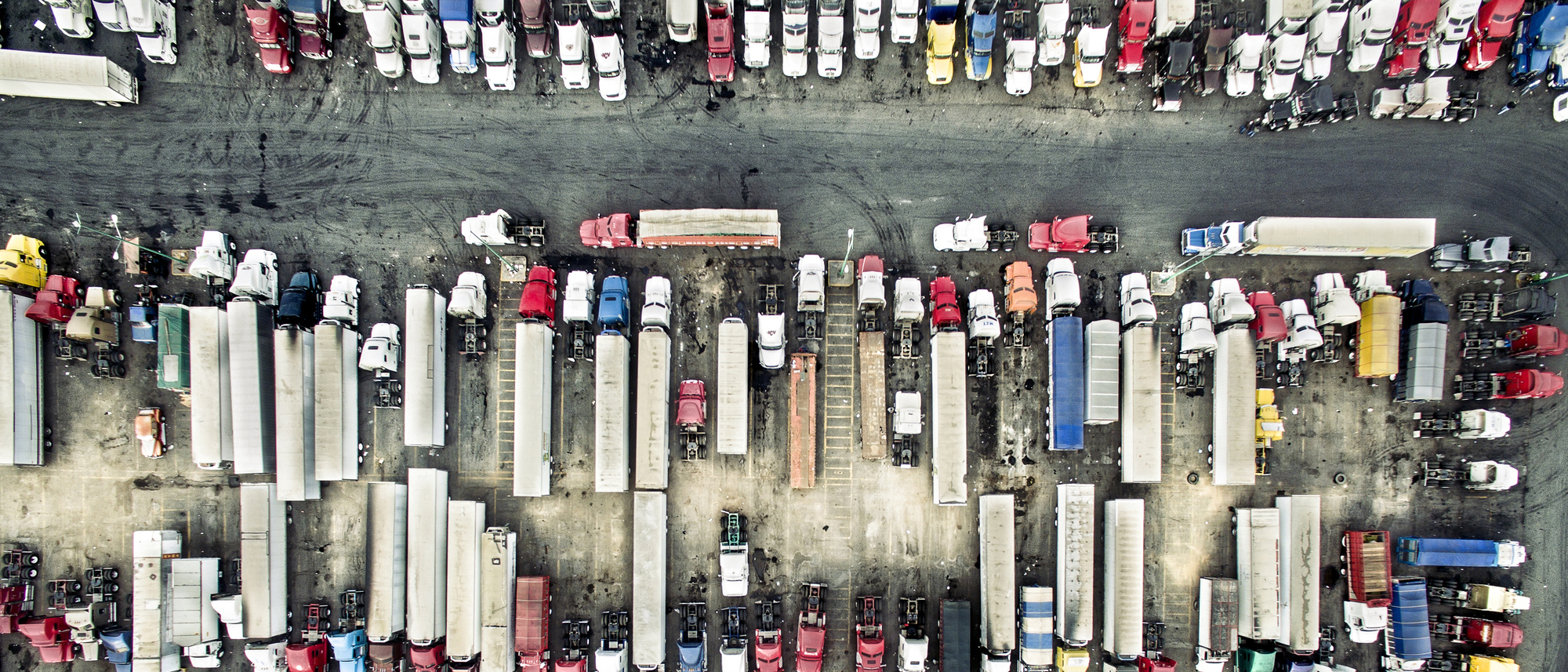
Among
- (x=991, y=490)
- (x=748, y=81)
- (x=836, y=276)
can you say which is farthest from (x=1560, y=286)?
(x=748, y=81)

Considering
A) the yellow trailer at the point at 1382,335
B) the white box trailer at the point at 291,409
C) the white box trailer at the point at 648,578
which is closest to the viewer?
the yellow trailer at the point at 1382,335

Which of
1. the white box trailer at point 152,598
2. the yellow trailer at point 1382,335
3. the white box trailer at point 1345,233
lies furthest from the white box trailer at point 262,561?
the yellow trailer at point 1382,335

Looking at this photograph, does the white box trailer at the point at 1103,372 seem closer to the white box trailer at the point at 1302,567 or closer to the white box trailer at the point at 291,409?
the white box trailer at the point at 1302,567

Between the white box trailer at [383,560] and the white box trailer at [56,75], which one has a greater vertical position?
the white box trailer at [56,75]

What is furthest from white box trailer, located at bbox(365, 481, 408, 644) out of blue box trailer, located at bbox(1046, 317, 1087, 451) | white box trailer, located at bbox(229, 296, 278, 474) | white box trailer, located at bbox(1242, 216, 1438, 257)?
white box trailer, located at bbox(1242, 216, 1438, 257)

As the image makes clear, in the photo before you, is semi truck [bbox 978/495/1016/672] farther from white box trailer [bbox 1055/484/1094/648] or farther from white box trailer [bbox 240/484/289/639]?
white box trailer [bbox 240/484/289/639]

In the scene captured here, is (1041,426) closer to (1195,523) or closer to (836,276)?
(1195,523)

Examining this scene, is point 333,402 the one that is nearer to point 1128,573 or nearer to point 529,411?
point 529,411
